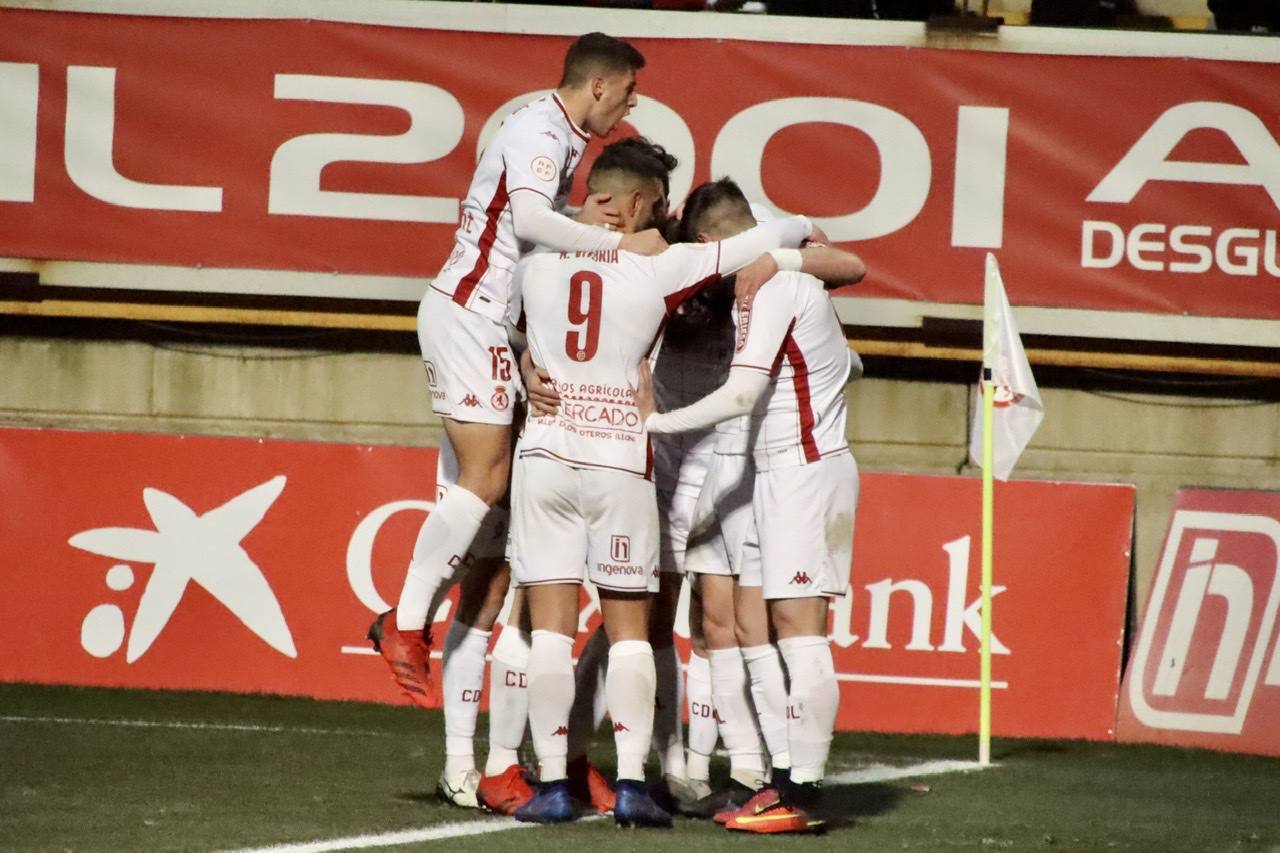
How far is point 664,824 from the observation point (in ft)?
19.1

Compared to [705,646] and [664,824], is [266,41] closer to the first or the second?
[705,646]

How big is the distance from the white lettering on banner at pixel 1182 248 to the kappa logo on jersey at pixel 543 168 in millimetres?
4423

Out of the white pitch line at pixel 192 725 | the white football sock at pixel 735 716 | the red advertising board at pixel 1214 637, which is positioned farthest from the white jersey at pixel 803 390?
the red advertising board at pixel 1214 637

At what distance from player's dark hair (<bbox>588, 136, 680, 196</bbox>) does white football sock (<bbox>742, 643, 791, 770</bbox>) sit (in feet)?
5.15

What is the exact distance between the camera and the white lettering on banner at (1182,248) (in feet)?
31.8

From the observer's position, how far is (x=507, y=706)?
6188 millimetres

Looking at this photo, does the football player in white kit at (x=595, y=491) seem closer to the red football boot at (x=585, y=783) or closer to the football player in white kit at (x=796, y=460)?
the football player in white kit at (x=796, y=460)

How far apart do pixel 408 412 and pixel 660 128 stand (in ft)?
6.56

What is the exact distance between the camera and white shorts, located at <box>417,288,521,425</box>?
633 centimetres

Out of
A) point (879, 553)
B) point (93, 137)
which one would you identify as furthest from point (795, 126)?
point (93, 137)


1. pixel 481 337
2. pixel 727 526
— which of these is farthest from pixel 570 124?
pixel 727 526

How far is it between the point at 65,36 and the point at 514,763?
550cm

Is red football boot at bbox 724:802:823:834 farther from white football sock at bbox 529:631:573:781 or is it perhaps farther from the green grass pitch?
white football sock at bbox 529:631:573:781

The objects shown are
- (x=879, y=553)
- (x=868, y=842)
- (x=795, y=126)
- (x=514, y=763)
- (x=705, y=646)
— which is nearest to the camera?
(x=868, y=842)
